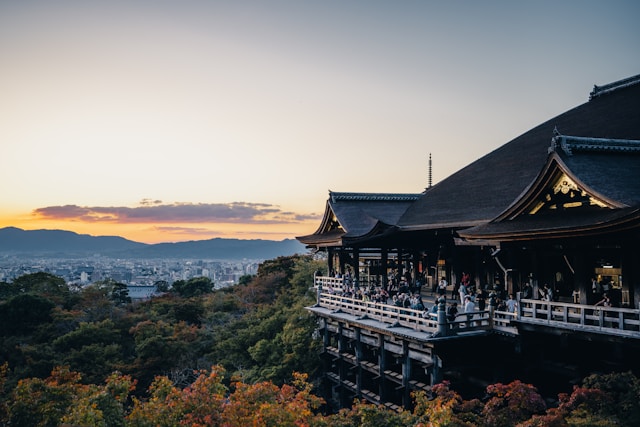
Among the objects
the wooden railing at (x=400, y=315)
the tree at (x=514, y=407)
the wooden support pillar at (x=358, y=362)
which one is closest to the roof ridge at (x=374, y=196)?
the wooden railing at (x=400, y=315)

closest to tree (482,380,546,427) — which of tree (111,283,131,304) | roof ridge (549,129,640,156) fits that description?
roof ridge (549,129,640,156)

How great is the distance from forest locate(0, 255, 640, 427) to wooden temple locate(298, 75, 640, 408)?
58.2 inches

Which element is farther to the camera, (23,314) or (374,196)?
(23,314)

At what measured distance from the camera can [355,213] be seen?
29.0 metres

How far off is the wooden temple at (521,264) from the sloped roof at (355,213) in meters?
0.19

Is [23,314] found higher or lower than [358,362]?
higher

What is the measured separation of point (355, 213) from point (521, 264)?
1098 centimetres

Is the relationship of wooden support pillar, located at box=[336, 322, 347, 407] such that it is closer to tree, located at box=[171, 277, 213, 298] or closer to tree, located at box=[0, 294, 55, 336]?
tree, located at box=[0, 294, 55, 336]

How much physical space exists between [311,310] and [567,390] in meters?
13.1

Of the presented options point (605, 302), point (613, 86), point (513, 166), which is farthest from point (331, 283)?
point (613, 86)

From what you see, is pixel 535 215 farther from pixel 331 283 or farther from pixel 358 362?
pixel 331 283

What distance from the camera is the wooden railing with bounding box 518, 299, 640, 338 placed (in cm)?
1283

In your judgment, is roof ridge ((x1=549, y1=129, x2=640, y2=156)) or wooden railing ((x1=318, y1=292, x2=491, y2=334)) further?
wooden railing ((x1=318, y1=292, x2=491, y2=334))

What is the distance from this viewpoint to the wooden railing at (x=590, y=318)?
1283cm
